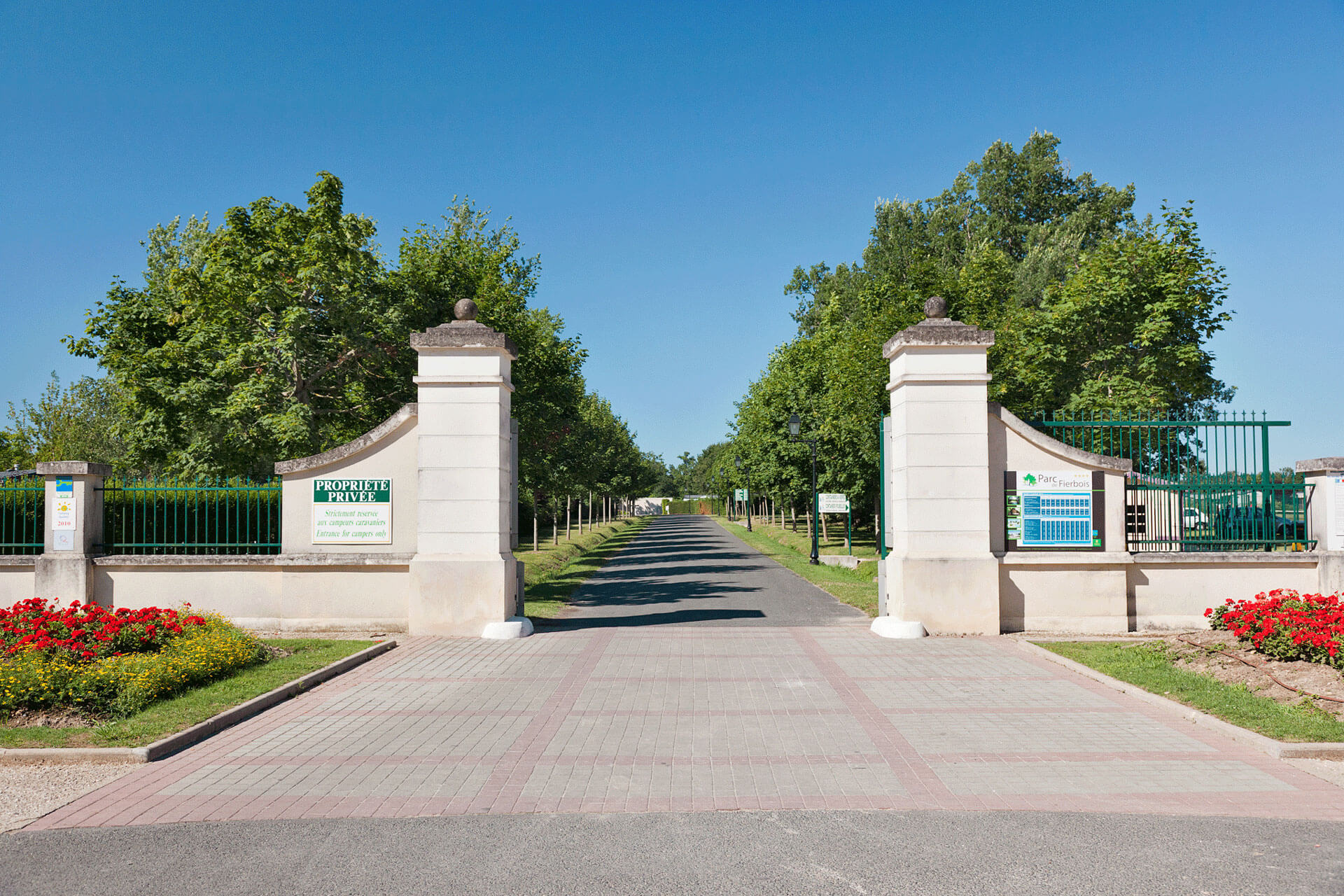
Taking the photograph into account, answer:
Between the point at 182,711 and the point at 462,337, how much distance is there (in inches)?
238

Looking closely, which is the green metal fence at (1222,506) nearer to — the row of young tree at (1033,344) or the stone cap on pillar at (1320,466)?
the stone cap on pillar at (1320,466)

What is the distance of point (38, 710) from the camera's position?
24.0ft

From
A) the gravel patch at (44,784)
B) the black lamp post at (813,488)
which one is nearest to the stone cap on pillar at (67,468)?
the gravel patch at (44,784)

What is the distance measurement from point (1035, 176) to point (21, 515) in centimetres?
4934

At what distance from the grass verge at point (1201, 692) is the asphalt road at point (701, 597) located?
3.65m

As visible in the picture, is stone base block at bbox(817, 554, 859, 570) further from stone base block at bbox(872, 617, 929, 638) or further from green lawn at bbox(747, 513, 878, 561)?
stone base block at bbox(872, 617, 929, 638)

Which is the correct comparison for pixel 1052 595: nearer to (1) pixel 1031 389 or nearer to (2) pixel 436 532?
(2) pixel 436 532

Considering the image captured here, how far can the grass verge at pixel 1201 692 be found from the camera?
662 cm

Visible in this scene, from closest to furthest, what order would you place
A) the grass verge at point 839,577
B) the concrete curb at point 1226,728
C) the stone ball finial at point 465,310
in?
the concrete curb at point 1226,728 → the stone ball finial at point 465,310 → the grass verge at point 839,577

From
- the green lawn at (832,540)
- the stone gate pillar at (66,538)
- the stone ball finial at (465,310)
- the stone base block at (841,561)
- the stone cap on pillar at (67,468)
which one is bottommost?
the green lawn at (832,540)

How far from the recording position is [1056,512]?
11867mm

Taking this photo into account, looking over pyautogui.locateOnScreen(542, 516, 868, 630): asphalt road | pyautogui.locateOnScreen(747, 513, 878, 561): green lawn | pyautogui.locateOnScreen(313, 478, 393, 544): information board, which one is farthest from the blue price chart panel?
pyautogui.locateOnScreen(747, 513, 878, 561): green lawn

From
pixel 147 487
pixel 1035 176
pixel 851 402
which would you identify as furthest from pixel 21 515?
pixel 1035 176

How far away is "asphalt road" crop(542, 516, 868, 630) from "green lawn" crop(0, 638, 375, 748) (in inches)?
160
